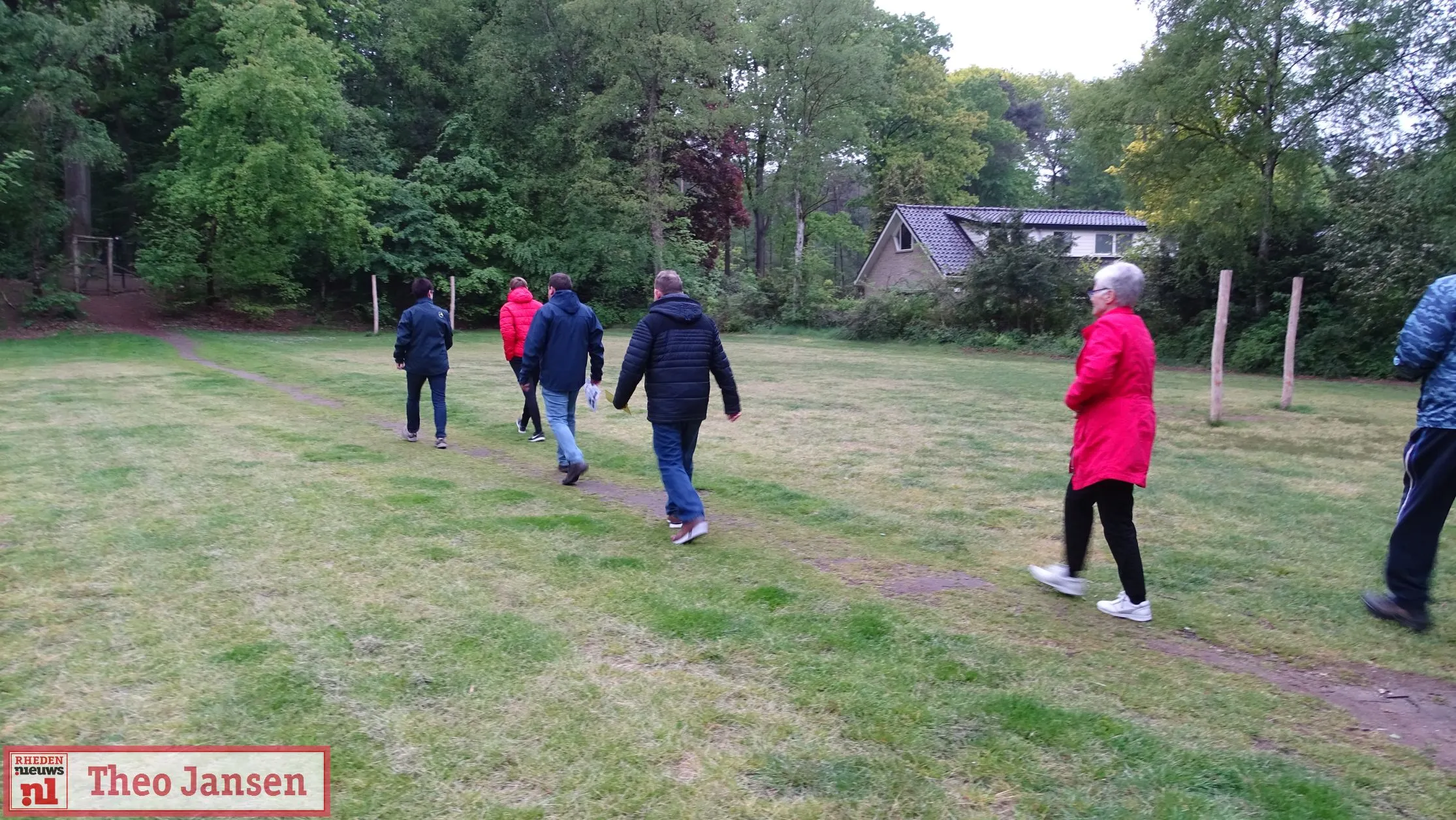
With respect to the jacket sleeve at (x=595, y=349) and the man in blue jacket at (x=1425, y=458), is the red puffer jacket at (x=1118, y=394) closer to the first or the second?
the man in blue jacket at (x=1425, y=458)

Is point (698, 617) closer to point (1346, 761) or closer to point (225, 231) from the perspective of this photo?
point (1346, 761)

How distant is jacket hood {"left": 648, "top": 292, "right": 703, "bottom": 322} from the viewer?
5957 mm

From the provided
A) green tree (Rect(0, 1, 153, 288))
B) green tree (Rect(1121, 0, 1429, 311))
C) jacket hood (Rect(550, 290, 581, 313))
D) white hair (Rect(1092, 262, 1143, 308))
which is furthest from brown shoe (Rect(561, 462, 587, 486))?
green tree (Rect(0, 1, 153, 288))

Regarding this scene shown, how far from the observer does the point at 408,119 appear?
36.5 m

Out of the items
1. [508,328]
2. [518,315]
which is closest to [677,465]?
[518,315]

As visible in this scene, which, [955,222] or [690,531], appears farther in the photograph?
[955,222]

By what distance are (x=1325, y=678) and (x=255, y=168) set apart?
30022 mm

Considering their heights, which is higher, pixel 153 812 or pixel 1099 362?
pixel 1099 362

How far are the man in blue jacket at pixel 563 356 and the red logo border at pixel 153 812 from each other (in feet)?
15.6

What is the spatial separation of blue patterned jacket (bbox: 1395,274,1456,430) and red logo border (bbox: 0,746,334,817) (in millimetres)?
5131

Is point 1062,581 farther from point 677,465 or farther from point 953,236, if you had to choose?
point 953,236

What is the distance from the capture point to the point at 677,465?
19.8 feet

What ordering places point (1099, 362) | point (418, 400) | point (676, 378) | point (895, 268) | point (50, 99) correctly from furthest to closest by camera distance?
1. point (895, 268)
2. point (50, 99)
3. point (418, 400)
4. point (676, 378)
5. point (1099, 362)

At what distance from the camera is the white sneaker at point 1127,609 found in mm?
4758
